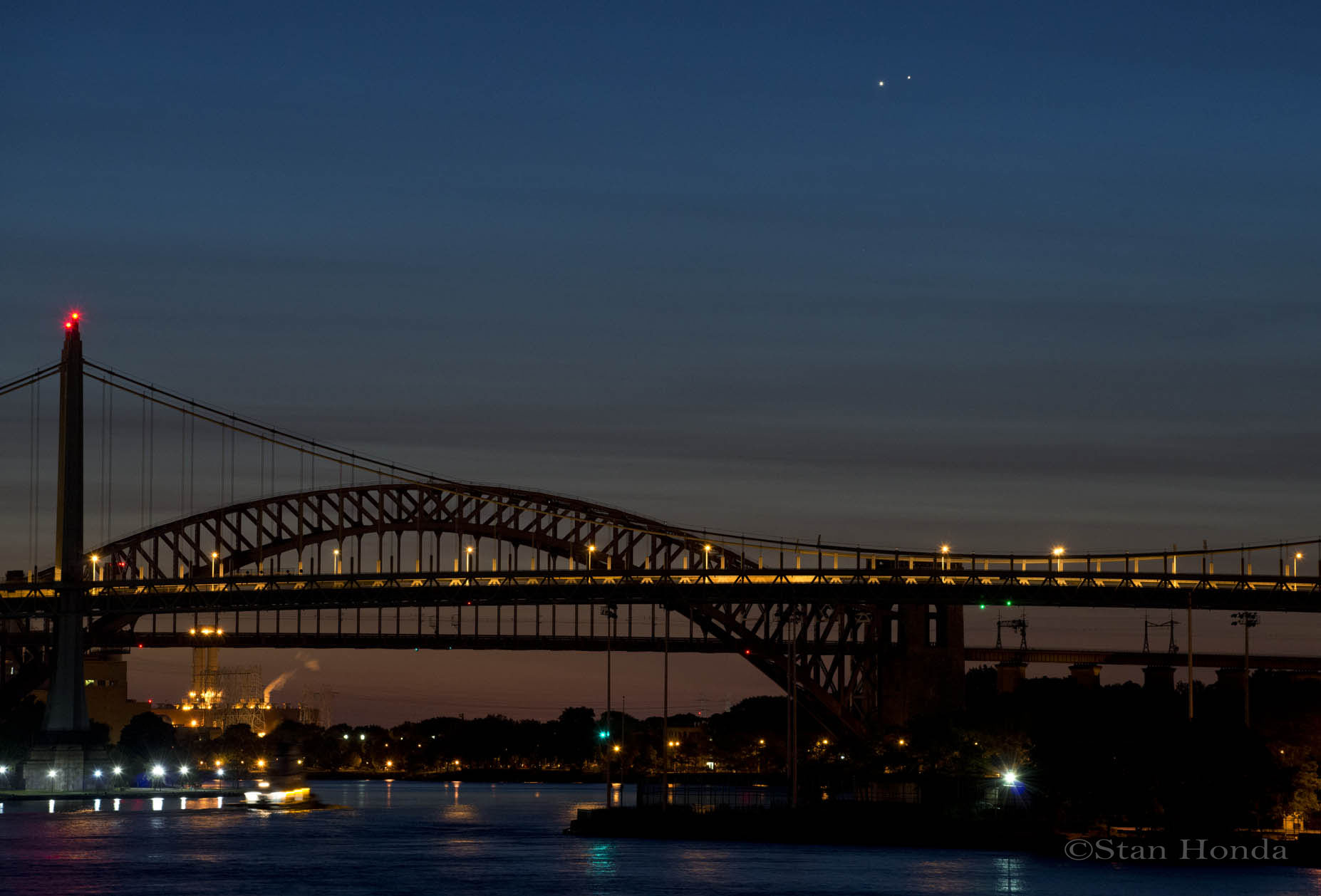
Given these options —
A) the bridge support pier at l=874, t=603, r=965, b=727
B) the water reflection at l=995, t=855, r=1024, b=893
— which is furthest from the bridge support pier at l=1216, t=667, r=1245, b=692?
the water reflection at l=995, t=855, r=1024, b=893

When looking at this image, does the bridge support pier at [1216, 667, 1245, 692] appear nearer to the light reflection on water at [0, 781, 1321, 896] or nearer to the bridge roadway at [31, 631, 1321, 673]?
the bridge roadway at [31, 631, 1321, 673]

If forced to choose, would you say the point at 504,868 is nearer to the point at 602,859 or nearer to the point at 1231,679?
the point at 602,859

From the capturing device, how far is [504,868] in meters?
68.2

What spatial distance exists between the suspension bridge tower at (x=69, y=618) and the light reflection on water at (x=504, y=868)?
20.5 ft

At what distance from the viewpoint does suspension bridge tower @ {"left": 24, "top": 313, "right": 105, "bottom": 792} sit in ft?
316

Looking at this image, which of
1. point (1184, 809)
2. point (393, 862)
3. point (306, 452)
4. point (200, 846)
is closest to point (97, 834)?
point (200, 846)

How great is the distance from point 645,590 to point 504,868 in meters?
35.3

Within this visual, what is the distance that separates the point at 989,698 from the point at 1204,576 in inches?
467

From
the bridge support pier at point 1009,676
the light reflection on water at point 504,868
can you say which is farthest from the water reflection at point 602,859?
the bridge support pier at point 1009,676

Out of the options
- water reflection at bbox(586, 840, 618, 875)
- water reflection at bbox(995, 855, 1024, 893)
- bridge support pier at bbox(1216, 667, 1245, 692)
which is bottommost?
water reflection at bbox(586, 840, 618, 875)

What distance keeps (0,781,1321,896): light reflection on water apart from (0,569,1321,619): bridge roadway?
547 inches

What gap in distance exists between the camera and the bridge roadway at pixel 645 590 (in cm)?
9738

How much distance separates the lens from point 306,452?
11131cm

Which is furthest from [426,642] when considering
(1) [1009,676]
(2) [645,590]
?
(1) [1009,676]
